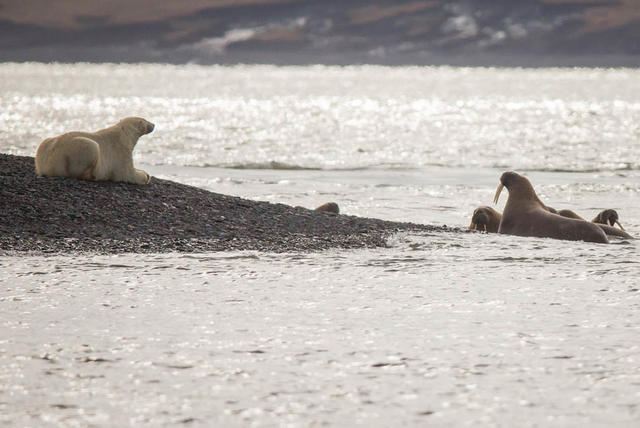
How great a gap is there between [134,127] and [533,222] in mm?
5570

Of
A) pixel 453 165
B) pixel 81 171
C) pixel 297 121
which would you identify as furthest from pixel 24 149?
pixel 297 121

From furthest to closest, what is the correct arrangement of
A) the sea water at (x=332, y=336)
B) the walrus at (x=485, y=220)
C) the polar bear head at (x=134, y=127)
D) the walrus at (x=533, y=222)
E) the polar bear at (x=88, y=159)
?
the polar bear head at (x=134, y=127) < the walrus at (x=485, y=220) < the polar bear at (x=88, y=159) < the walrus at (x=533, y=222) < the sea water at (x=332, y=336)

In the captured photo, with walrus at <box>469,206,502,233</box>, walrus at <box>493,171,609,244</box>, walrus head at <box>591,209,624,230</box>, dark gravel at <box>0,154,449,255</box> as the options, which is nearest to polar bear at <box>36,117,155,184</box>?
dark gravel at <box>0,154,449,255</box>

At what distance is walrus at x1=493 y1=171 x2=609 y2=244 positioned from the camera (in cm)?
1197

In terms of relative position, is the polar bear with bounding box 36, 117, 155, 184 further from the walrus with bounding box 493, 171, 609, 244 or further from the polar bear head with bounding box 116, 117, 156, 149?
the walrus with bounding box 493, 171, 609, 244

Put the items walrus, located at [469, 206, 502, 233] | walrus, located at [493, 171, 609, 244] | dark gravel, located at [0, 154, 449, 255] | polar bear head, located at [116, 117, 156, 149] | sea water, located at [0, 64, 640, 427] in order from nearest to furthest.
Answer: sea water, located at [0, 64, 640, 427] < dark gravel, located at [0, 154, 449, 255] < walrus, located at [493, 171, 609, 244] < walrus, located at [469, 206, 502, 233] < polar bear head, located at [116, 117, 156, 149]

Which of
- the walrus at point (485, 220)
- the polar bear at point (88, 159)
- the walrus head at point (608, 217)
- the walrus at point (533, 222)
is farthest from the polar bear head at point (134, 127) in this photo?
the walrus head at point (608, 217)

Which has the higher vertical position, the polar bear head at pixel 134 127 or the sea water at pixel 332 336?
the polar bear head at pixel 134 127

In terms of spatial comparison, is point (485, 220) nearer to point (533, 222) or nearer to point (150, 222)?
point (533, 222)

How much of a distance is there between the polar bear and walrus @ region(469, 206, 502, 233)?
4.41 meters

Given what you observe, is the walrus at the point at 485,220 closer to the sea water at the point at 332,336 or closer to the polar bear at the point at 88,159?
the sea water at the point at 332,336

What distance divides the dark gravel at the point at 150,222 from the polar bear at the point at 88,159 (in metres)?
0.19

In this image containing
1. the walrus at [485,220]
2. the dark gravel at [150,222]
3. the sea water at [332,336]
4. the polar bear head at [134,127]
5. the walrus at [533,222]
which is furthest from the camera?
the polar bear head at [134,127]

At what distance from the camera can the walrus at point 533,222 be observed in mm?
11969
